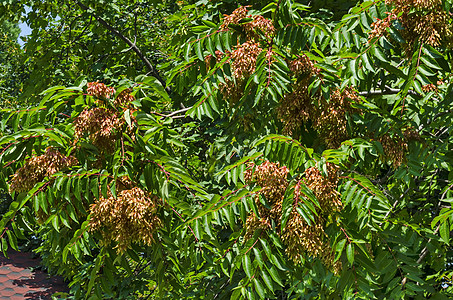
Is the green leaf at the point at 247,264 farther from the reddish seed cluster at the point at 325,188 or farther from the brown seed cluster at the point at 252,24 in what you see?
the brown seed cluster at the point at 252,24

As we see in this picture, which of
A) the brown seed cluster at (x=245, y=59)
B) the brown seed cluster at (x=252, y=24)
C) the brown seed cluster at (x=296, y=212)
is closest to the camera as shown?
the brown seed cluster at (x=296, y=212)

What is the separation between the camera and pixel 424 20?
251 cm

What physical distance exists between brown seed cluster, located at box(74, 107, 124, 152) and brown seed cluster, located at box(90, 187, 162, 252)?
0.95ft

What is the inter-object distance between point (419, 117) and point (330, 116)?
57.1 inches

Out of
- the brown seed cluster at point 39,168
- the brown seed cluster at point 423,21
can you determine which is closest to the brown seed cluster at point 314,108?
the brown seed cluster at point 423,21

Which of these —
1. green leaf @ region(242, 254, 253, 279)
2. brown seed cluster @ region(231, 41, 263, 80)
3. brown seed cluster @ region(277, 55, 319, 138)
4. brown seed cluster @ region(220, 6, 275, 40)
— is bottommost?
green leaf @ region(242, 254, 253, 279)

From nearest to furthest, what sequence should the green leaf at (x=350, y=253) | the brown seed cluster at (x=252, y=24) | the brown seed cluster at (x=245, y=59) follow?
1. the green leaf at (x=350, y=253)
2. the brown seed cluster at (x=245, y=59)
3. the brown seed cluster at (x=252, y=24)

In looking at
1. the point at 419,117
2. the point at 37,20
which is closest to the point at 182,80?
the point at 419,117

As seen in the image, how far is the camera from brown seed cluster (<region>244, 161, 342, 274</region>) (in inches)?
88.4

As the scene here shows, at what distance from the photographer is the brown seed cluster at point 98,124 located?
260cm

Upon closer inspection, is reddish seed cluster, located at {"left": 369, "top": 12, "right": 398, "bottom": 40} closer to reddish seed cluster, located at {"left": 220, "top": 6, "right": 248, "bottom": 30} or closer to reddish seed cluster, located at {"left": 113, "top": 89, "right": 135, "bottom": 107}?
reddish seed cluster, located at {"left": 220, "top": 6, "right": 248, "bottom": 30}

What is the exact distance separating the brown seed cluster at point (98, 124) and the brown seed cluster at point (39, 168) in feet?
0.49

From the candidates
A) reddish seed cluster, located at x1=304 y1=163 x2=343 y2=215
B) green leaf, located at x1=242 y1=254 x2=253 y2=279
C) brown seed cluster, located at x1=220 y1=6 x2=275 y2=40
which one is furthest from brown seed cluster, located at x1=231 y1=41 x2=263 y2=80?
green leaf, located at x1=242 y1=254 x2=253 y2=279

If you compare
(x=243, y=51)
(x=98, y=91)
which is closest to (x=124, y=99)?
(x=98, y=91)
